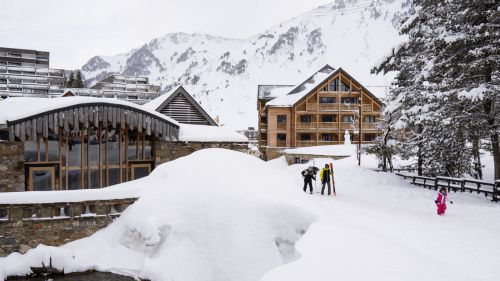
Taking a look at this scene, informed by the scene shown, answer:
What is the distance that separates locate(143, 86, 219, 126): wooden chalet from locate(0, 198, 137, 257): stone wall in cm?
1450

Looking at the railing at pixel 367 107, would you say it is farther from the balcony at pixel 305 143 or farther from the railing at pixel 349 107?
the balcony at pixel 305 143

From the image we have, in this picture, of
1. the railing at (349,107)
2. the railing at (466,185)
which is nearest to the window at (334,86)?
the railing at (349,107)

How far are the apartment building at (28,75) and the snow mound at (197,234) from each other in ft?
212

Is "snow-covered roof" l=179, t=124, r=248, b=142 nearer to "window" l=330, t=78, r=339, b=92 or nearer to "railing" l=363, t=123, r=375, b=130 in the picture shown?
"window" l=330, t=78, r=339, b=92

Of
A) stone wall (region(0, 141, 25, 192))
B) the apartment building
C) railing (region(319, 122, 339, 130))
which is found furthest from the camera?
the apartment building

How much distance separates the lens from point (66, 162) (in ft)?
39.9

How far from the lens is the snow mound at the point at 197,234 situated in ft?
18.2

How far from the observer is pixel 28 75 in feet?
200

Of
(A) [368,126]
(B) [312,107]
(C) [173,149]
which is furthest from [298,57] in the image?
(C) [173,149]

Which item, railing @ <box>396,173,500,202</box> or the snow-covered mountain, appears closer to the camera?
railing @ <box>396,173,500,202</box>

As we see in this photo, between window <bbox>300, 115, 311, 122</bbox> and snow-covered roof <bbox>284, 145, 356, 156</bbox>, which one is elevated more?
window <bbox>300, 115, 311, 122</bbox>

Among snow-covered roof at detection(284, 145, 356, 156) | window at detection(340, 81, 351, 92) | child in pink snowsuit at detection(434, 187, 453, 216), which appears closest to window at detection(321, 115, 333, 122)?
window at detection(340, 81, 351, 92)

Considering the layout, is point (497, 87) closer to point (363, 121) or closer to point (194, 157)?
point (194, 157)

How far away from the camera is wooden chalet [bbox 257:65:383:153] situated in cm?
3516
